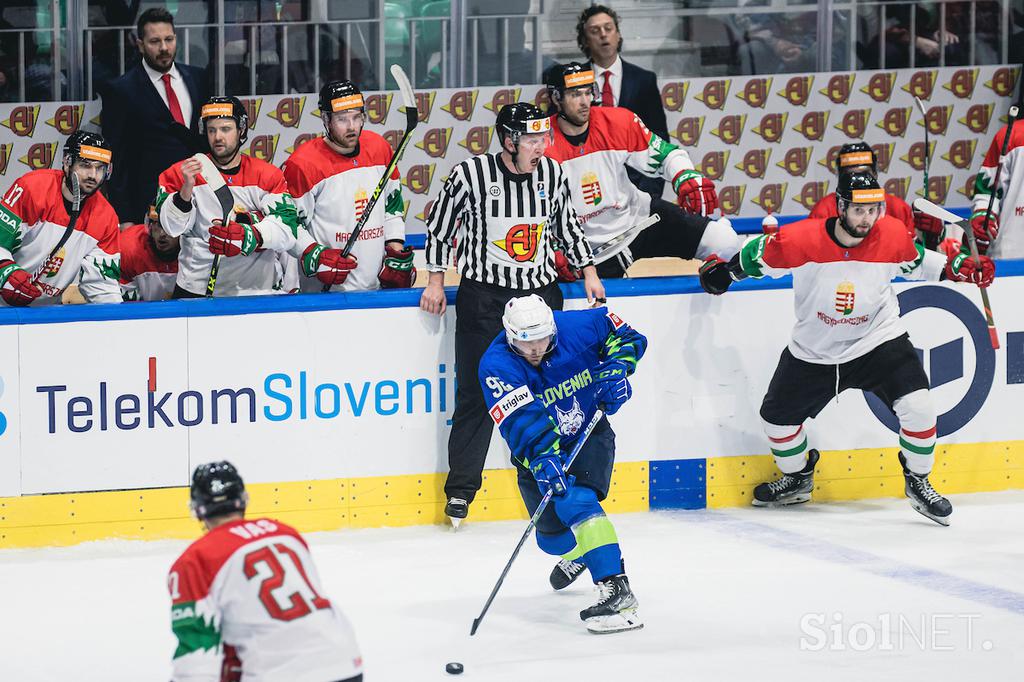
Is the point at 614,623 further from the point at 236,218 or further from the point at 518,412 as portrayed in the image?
the point at 236,218

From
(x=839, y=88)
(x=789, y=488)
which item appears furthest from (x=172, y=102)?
(x=839, y=88)

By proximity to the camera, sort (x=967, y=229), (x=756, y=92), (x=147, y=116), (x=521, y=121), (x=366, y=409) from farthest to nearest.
Answer: (x=756, y=92), (x=147, y=116), (x=967, y=229), (x=366, y=409), (x=521, y=121)

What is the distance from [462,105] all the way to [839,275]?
100 inches

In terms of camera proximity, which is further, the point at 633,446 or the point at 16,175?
the point at 16,175

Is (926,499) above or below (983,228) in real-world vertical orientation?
below

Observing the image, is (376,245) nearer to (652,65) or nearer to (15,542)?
(15,542)

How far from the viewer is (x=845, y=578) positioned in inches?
214

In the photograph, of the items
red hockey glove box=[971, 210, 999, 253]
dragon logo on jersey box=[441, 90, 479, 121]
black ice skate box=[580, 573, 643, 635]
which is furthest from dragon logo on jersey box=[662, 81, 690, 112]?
black ice skate box=[580, 573, 643, 635]

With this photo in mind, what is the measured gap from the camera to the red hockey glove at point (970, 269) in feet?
20.3

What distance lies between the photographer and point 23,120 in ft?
24.2

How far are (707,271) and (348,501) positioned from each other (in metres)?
1.59

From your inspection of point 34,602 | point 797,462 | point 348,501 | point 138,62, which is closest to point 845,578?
point 797,462

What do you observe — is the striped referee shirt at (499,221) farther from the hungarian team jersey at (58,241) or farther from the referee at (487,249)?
the hungarian team jersey at (58,241)

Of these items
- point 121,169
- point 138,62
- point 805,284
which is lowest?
point 805,284
